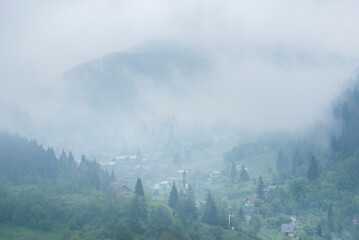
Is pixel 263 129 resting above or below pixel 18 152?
above

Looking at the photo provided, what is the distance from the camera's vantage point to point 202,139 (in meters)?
154

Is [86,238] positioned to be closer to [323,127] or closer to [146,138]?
[323,127]

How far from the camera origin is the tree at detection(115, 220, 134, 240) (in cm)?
4869

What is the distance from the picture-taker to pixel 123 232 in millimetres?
49219

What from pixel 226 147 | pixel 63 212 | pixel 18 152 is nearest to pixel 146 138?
pixel 226 147

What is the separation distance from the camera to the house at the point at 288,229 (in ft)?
199

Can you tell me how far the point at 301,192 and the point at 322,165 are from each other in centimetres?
1279

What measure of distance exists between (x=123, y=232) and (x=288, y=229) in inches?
1016

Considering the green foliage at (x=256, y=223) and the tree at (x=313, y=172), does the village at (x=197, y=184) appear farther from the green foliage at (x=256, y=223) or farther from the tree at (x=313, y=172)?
the tree at (x=313, y=172)

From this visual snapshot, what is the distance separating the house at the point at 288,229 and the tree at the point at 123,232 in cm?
2407

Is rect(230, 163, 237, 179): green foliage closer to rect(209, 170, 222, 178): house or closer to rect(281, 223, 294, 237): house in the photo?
rect(209, 170, 222, 178): house

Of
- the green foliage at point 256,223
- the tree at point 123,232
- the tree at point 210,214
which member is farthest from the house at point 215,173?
the tree at point 123,232

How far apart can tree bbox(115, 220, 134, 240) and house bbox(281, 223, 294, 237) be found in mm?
24065

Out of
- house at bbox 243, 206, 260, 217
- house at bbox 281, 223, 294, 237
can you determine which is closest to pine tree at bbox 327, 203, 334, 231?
house at bbox 281, 223, 294, 237
